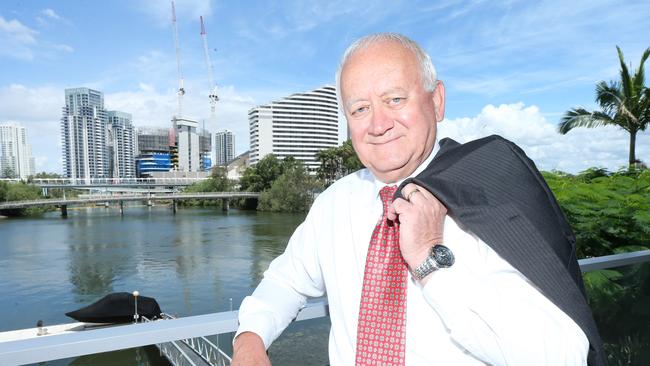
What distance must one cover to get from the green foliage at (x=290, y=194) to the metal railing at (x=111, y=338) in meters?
46.6

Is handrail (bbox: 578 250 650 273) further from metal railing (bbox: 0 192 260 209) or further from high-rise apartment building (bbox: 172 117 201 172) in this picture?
high-rise apartment building (bbox: 172 117 201 172)

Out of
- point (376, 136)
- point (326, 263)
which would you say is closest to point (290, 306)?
point (326, 263)

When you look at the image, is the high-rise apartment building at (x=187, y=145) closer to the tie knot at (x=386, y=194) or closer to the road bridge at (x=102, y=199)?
the road bridge at (x=102, y=199)

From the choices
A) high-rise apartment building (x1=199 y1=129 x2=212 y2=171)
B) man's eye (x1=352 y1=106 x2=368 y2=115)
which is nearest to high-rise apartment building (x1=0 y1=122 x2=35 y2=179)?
high-rise apartment building (x1=199 y1=129 x2=212 y2=171)

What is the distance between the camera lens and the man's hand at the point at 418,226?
0.85 m

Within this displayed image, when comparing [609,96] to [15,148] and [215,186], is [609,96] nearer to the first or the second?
[215,186]

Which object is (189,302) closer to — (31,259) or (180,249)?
(180,249)

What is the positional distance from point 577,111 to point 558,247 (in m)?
10.1

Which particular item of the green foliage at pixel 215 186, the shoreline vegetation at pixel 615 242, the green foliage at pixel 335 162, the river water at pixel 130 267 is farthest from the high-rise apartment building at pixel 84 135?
the shoreline vegetation at pixel 615 242

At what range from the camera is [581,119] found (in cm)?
911

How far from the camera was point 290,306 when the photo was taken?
4.20 feet

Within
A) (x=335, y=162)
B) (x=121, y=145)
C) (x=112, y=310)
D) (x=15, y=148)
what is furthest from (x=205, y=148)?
(x=112, y=310)

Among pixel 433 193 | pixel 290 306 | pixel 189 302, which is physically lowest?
pixel 189 302

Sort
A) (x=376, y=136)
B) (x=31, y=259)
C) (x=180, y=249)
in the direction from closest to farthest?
(x=376, y=136)
(x=31, y=259)
(x=180, y=249)
